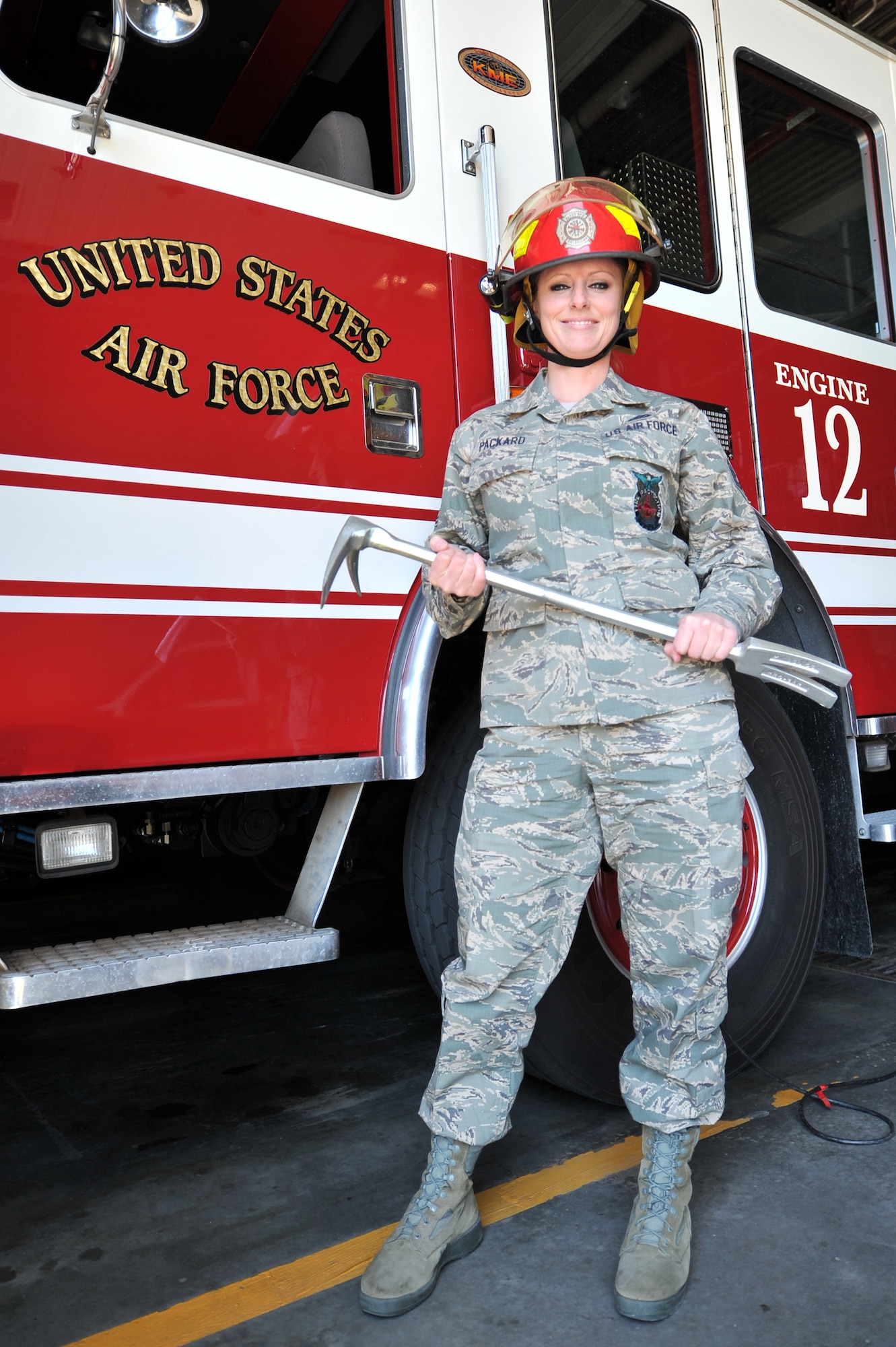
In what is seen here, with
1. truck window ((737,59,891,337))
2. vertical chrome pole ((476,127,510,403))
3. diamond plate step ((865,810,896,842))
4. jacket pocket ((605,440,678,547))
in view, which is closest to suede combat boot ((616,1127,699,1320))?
jacket pocket ((605,440,678,547))

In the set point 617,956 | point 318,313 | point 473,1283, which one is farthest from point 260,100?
point 473,1283

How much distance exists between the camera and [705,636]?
1.71 meters

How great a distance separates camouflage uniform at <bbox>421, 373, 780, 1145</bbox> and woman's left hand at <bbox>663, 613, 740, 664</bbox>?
0.06 metres

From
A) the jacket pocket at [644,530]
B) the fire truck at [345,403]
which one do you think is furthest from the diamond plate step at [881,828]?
the jacket pocket at [644,530]

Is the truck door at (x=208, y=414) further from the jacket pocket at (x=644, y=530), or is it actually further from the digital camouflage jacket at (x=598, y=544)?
the jacket pocket at (x=644, y=530)

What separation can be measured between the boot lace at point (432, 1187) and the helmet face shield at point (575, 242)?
142 centimetres

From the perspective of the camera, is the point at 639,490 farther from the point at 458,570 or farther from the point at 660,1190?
the point at 660,1190

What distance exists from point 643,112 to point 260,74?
1.07 meters

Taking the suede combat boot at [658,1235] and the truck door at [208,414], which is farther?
the truck door at [208,414]

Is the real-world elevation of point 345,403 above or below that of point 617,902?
above

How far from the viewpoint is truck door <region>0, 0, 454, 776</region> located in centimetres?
178

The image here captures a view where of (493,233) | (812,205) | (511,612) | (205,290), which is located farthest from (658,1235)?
(812,205)

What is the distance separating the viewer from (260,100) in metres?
2.98

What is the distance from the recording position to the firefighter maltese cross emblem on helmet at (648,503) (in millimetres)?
1854
